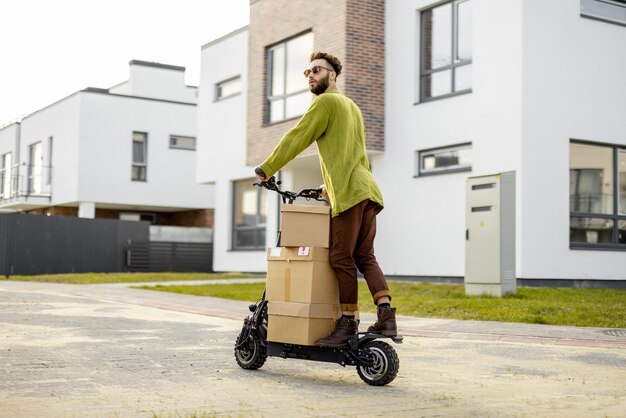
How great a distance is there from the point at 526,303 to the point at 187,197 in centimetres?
2473

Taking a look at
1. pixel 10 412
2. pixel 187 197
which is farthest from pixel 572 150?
pixel 187 197

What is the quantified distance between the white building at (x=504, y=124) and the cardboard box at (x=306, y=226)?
32.6 ft

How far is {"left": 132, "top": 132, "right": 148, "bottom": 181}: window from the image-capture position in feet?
111

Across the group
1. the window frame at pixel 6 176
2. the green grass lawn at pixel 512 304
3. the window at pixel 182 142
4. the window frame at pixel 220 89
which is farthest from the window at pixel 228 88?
the window frame at pixel 6 176

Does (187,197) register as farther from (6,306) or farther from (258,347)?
(258,347)

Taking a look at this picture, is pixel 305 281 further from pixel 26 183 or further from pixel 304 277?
pixel 26 183

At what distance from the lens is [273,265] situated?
18.5 feet

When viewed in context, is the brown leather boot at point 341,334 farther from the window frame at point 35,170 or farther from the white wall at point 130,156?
the window frame at point 35,170

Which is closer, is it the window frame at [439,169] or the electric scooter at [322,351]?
the electric scooter at [322,351]

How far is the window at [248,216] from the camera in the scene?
2283cm

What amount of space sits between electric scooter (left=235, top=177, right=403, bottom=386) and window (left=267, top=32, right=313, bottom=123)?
13.9 metres

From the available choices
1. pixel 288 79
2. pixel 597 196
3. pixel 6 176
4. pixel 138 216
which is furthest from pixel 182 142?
pixel 597 196

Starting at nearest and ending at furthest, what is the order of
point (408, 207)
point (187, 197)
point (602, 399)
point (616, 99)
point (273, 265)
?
1. point (602, 399)
2. point (273, 265)
3. point (616, 99)
4. point (408, 207)
5. point (187, 197)

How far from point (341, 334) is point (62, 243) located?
72.0 feet
